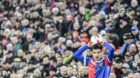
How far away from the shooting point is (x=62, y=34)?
1784 cm

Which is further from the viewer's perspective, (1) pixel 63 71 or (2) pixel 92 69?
(1) pixel 63 71

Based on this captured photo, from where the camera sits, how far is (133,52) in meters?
14.2

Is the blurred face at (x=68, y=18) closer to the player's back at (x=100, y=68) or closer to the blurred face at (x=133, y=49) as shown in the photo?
the blurred face at (x=133, y=49)

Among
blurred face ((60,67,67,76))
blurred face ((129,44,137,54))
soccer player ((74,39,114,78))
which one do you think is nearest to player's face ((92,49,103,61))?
soccer player ((74,39,114,78))

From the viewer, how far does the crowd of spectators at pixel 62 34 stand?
14.4 m

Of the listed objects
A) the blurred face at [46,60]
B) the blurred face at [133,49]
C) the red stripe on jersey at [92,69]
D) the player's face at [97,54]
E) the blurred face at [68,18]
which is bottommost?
the blurred face at [46,60]

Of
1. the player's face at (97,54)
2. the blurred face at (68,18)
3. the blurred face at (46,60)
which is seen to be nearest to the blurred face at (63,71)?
the blurred face at (46,60)

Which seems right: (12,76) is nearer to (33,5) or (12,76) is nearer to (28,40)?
(28,40)

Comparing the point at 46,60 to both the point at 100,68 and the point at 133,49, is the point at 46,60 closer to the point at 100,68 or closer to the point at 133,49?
the point at 133,49

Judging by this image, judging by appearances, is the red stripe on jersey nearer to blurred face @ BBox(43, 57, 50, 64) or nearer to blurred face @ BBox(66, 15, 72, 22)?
blurred face @ BBox(43, 57, 50, 64)

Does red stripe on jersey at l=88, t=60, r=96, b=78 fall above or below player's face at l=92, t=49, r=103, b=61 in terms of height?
below

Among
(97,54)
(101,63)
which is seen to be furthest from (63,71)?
(97,54)

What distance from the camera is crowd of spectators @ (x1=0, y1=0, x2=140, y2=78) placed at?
565 inches

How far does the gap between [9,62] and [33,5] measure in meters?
3.41
